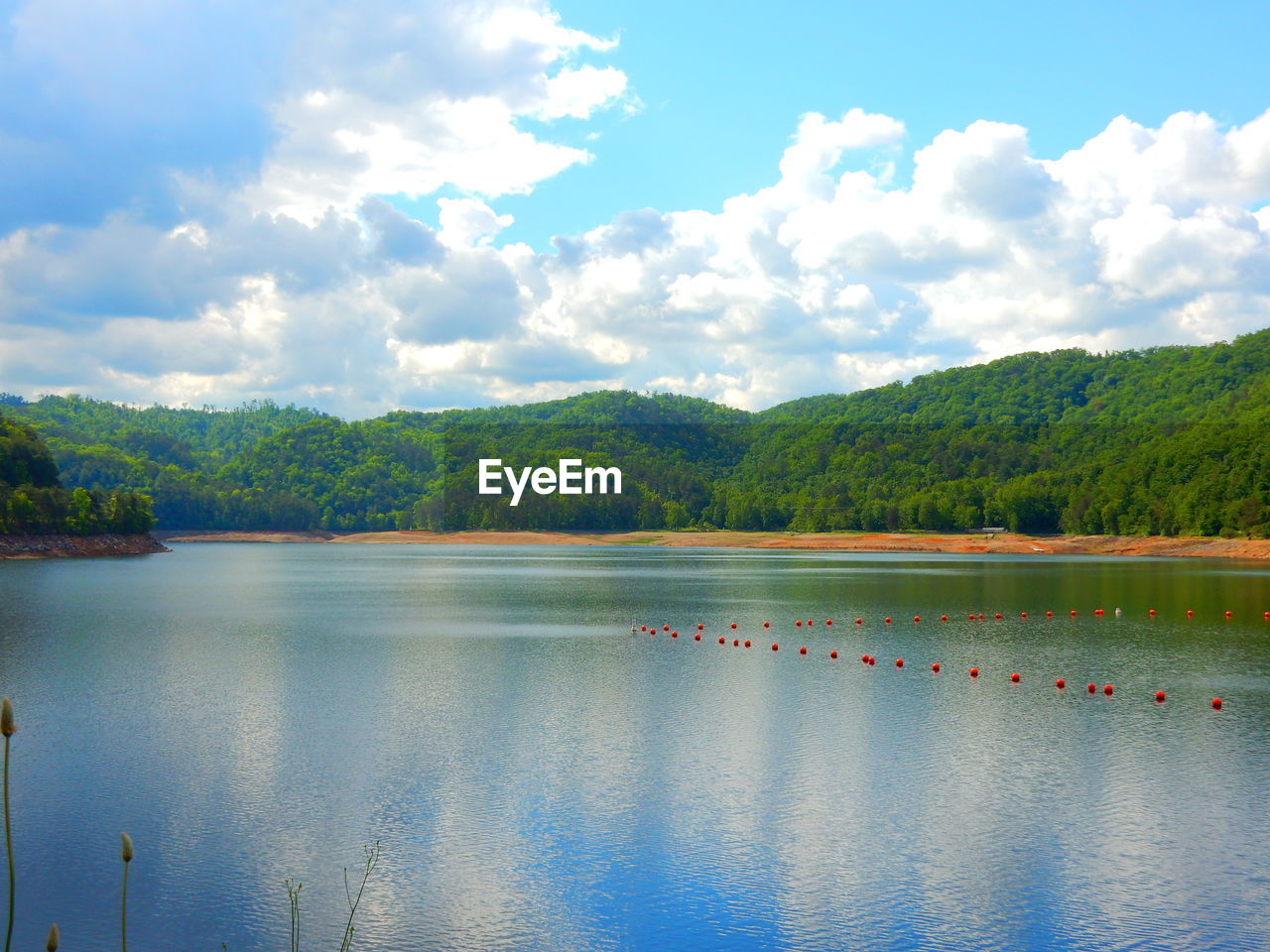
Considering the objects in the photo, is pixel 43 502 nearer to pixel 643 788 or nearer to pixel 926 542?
pixel 926 542

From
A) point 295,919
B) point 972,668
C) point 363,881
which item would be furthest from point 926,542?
point 295,919

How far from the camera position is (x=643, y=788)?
19484 mm

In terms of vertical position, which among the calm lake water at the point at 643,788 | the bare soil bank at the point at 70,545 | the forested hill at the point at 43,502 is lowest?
the calm lake water at the point at 643,788

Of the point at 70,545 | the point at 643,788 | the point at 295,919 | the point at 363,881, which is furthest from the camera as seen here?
the point at 70,545

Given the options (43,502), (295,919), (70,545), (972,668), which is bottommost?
(972,668)

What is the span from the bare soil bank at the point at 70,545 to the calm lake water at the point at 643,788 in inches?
3179

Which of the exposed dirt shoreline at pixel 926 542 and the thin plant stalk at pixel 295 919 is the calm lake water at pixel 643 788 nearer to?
the thin plant stalk at pixel 295 919

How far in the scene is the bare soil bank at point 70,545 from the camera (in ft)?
366

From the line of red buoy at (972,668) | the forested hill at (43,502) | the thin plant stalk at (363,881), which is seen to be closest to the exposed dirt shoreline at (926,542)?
the line of red buoy at (972,668)

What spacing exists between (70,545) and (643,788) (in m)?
118

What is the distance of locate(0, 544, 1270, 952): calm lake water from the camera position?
1363cm

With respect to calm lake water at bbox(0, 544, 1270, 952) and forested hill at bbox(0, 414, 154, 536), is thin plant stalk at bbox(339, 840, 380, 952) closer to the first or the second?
calm lake water at bbox(0, 544, 1270, 952)

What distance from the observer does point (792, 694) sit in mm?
29812

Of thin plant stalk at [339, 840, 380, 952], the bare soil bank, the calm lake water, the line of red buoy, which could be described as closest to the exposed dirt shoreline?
the line of red buoy
